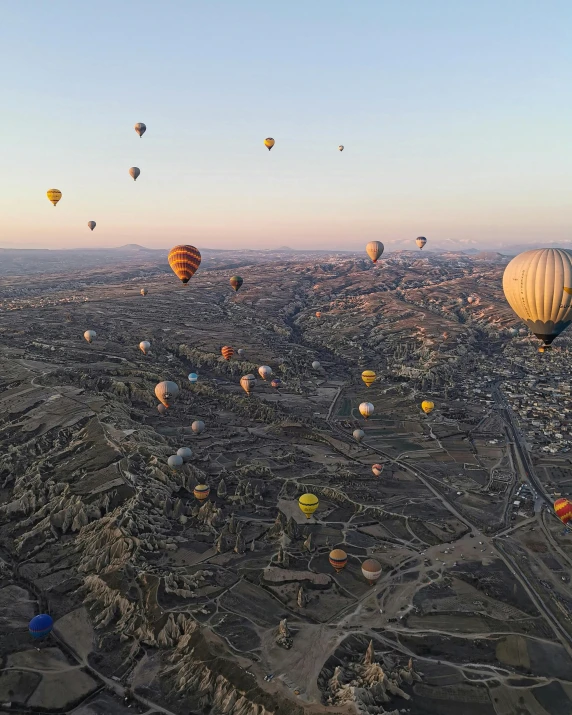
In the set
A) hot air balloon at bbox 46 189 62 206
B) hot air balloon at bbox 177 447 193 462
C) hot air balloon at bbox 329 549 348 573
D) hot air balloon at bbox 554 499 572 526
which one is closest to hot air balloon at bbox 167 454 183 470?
hot air balloon at bbox 177 447 193 462

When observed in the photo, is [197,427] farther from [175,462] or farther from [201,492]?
[201,492]

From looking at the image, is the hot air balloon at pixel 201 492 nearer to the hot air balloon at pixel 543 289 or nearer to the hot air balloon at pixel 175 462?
the hot air balloon at pixel 175 462

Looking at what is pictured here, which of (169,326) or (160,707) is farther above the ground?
(169,326)

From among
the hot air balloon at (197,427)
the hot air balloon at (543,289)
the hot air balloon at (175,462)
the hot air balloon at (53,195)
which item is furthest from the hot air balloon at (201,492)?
the hot air balloon at (53,195)

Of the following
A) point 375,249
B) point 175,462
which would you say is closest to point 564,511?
point 175,462

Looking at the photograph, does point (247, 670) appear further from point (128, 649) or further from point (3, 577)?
point (3, 577)

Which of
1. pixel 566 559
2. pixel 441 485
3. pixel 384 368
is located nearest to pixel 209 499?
pixel 441 485

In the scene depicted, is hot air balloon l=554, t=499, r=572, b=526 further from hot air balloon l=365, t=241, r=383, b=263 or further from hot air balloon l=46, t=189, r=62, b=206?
hot air balloon l=46, t=189, r=62, b=206
